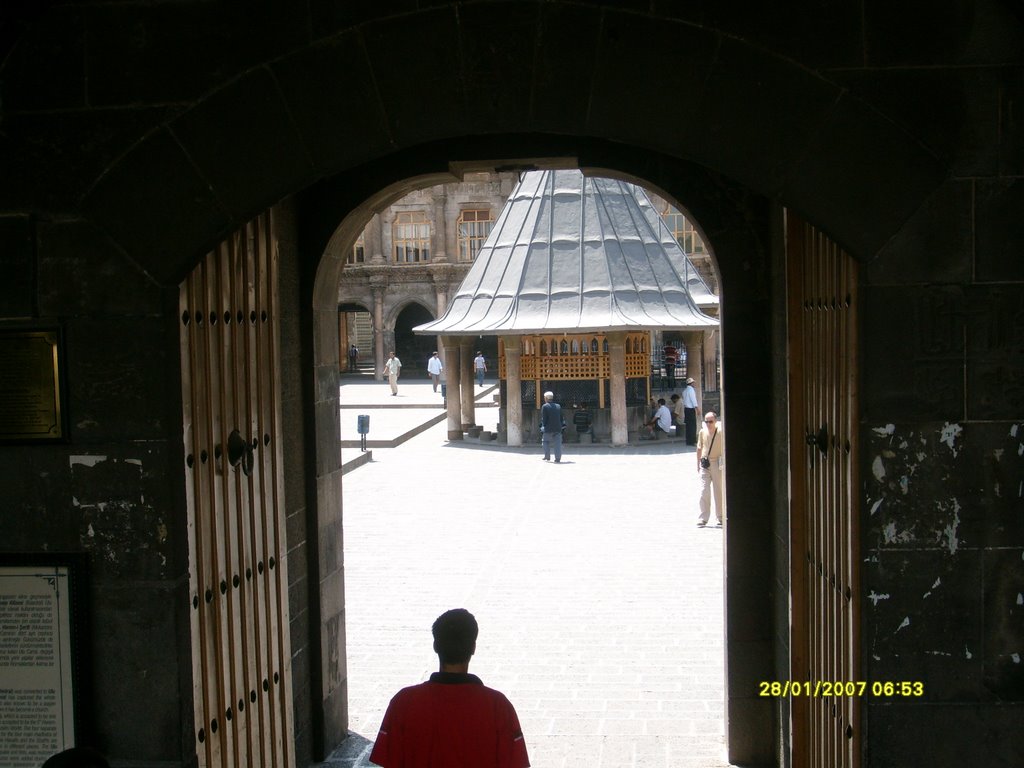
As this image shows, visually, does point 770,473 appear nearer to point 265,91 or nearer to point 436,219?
point 265,91

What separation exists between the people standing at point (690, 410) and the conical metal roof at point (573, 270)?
54.9 inches

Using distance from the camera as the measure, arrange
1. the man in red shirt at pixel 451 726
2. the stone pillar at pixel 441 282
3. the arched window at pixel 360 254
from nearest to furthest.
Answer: the man in red shirt at pixel 451 726, the stone pillar at pixel 441 282, the arched window at pixel 360 254

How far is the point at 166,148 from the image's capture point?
12.2 ft

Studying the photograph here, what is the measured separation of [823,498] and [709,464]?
25.9 ft

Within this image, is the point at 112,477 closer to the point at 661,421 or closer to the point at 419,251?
the point at 661,421

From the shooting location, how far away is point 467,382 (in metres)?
23.9

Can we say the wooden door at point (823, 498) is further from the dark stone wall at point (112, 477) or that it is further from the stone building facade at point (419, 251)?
the stone building facade at point (419, 251)

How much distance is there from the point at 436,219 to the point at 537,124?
134 feet

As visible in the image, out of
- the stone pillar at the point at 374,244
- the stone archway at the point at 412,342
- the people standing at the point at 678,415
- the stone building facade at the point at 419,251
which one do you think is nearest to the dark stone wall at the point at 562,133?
the people standing at the point at 678,415

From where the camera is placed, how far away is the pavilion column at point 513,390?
2180cm

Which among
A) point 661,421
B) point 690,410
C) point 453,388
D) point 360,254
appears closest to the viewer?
point 690,410

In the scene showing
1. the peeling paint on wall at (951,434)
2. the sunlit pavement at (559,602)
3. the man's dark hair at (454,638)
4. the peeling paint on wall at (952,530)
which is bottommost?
the sunlit pavement at (559,602)

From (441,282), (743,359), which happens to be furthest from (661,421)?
(441,282)

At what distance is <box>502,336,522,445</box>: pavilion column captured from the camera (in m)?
21.8
